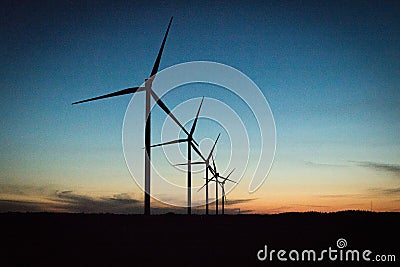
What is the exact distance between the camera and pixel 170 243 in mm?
42094

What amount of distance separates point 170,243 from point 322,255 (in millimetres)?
Answer: 11909

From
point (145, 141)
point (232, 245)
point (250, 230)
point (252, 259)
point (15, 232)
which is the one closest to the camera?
point (252, 259)

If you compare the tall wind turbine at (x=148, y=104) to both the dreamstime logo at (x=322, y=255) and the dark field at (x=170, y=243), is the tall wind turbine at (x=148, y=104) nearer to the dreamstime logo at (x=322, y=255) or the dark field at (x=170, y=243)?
the dark field at (x=170, y=243)

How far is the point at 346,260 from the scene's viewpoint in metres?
34.7

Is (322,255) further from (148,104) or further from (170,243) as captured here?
(148,104)

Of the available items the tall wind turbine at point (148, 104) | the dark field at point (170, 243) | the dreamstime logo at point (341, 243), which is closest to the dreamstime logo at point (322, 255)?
the dark field at point (170, 243)

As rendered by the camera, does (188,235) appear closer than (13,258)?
No

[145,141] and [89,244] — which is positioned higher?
[145,141]

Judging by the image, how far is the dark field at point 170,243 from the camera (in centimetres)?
3350

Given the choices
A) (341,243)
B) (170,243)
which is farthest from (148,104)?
(341,243)

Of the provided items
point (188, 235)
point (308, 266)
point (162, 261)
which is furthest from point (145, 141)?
point (308, 266)

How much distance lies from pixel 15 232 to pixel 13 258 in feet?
57.2

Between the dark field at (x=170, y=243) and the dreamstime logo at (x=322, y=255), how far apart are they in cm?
41

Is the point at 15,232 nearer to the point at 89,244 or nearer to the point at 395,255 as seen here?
the point at 89,244
